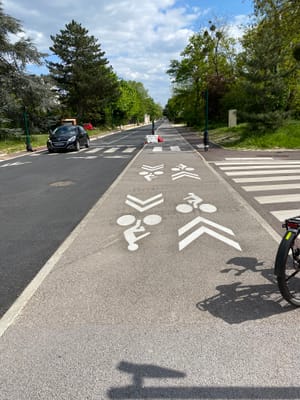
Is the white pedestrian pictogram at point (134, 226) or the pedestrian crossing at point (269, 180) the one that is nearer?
the white pedestrian pictogram at point (134, 226)

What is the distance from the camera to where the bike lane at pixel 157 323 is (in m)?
2.09

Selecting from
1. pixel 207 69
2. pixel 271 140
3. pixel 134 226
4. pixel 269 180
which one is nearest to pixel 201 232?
pixel 134 226

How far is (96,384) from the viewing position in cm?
209

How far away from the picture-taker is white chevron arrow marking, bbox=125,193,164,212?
654cm

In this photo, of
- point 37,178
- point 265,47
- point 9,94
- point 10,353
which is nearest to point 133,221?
point 10,353

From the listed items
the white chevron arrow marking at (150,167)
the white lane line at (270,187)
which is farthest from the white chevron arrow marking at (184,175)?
the white lane line at (270,187)

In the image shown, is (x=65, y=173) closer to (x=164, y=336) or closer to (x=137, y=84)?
(x=164, y=336)

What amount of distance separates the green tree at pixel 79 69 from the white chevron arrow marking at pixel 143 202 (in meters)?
39.3

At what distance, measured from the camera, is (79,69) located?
42094mm

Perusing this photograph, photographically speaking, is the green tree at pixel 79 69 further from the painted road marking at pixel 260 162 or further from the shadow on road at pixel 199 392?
the shadow on road at pixel 199 392

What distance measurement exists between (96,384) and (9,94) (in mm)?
27805

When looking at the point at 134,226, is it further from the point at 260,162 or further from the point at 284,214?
the point at 260,162

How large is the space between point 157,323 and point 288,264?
1.49m

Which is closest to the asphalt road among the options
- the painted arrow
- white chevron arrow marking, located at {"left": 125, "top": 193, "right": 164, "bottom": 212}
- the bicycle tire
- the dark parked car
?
white chevron arrow marking, located at {"left": 125, "top": 193, "right": 164, "bottom": 212}
